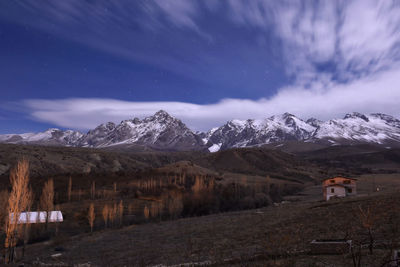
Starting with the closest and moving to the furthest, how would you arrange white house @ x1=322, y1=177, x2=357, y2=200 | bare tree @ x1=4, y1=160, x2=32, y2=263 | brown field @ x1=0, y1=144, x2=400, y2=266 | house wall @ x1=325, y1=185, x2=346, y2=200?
brown field @ x1=0, y1=144, x2=400, y2=266 → bare tree @ x1=4, y1=160, x2=32, y2=263 → house wall @ x1=325, y1=185, x2=346, y2=200 → white house @ x1=322, y1=177, x2=357, y2=200

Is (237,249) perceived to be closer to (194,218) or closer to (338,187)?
(194,218)

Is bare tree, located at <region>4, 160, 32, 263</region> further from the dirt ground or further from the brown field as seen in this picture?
the brown field

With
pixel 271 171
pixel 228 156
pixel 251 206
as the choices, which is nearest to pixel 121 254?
pixel 251 206

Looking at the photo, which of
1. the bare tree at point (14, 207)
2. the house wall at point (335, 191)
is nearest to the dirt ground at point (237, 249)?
the bare tree at point (14, 207)

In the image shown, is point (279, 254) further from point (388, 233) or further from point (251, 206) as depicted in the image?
point (251, 206)

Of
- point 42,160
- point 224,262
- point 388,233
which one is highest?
point 42,160

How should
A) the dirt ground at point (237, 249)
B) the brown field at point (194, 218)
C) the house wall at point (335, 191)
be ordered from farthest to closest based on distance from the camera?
the house wall at point (335, 191) → the brown field at point (194, 218) → the dirt ground at point (237, 249)

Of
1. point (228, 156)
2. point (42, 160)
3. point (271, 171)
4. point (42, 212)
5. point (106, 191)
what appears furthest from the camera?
point (228, 156)

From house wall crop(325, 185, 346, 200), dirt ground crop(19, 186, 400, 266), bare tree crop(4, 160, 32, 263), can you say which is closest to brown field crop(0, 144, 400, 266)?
dirt ground crop(19, 186, 400, 266)

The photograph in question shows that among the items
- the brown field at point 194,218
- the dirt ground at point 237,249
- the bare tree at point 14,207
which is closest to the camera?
the dirt ground at point 237,249

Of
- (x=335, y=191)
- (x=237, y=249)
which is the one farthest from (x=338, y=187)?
(x=237, y=249)

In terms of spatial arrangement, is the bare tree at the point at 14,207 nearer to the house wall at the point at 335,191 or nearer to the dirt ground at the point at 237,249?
the dirt ground at the point at 237,249

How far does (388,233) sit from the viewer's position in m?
20.4

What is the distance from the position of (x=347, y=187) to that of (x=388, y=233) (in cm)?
5343
